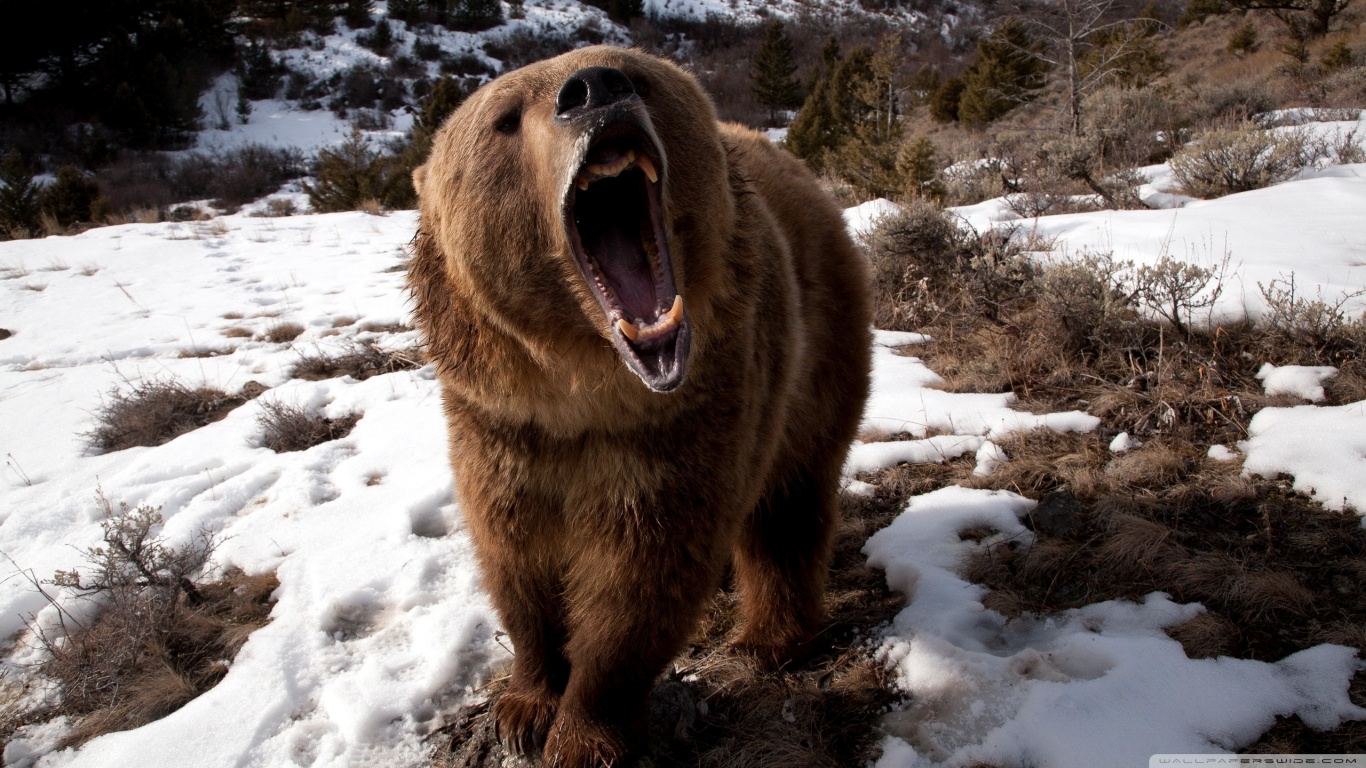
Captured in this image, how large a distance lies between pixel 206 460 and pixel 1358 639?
5.10 metres

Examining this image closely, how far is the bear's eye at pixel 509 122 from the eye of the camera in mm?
1844

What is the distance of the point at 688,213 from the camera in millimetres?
1854

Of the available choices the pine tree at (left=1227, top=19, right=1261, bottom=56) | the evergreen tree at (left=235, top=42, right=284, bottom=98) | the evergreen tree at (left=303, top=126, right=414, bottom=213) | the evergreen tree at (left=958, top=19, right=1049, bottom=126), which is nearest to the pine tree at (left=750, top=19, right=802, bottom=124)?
the evergreen tree at (left=958, top=19, right=1049, bottom=126)

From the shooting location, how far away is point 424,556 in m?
3.21

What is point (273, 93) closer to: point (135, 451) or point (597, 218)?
point (135, 451)

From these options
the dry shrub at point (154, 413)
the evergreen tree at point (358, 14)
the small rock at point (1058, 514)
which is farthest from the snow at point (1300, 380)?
the evergreen tree at point (358, 14)

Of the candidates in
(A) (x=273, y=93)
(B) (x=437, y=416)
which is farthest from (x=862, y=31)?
(B) (x=437, y=416)

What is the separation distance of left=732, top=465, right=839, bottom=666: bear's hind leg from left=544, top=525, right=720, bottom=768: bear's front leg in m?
0.66

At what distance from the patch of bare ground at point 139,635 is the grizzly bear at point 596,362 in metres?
1.29

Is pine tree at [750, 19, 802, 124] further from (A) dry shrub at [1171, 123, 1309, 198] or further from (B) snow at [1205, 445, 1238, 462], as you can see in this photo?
(B) snow at [1205, 445, 1238, 462]

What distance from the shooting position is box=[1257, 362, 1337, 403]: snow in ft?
11.4

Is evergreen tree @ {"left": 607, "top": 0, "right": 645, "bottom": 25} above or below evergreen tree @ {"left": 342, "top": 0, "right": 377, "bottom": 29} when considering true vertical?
above

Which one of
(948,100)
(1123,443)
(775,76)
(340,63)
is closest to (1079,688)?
(1123,443)

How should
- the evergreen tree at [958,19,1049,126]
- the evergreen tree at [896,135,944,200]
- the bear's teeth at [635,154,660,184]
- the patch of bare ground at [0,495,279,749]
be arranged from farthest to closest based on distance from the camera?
the evergreen tree at [958,19,1049,126], the evergreen tree at [896,135,944,200], the patch of bare ground at [0,495,279,749], the bear's teeth at [635,154,660,184]
